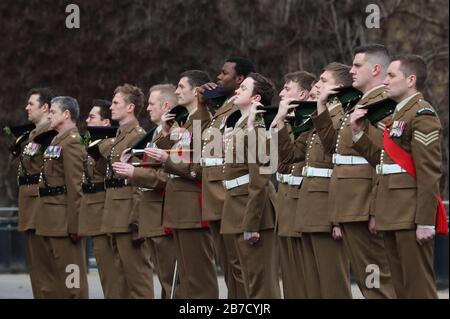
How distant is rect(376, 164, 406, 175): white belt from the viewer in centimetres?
1172

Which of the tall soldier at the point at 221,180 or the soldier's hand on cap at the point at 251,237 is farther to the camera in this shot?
the tall soldier at the point at 221,180

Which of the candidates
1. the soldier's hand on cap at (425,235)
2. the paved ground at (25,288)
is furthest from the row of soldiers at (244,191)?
the paved ground at (25,288)

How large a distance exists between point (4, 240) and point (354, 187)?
12178mm

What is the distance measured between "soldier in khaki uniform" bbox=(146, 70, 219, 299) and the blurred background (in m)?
10.4

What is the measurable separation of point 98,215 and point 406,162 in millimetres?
4895

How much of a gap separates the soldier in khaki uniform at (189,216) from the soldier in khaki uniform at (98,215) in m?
1.33

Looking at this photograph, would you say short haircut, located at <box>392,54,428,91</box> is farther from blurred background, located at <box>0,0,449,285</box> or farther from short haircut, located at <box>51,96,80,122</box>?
blurred background, located at <box>0,0,449,285</box>

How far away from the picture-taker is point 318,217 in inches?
508

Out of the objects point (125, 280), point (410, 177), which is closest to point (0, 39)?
point (125, 280)

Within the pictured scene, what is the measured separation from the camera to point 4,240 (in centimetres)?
2381

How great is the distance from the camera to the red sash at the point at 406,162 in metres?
11.5

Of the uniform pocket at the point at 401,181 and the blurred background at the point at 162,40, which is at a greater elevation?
the blurred background at the point at 162,40

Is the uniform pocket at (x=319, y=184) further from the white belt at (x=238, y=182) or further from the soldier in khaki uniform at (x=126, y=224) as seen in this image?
the soldier in khaki uniform at (x=126, y=224)
